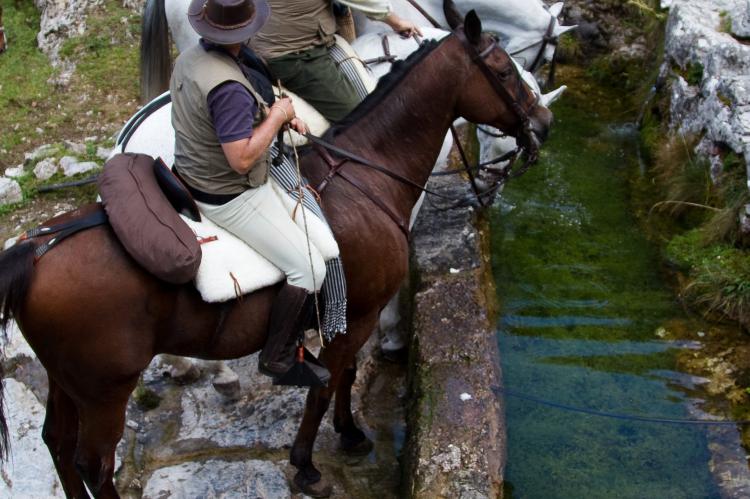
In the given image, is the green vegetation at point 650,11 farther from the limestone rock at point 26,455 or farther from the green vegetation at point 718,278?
the limestone rock at point 26,455

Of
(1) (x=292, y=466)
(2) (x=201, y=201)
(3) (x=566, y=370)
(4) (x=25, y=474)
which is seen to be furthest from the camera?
(3) (x=566, y=370)

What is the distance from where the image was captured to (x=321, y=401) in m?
5.17

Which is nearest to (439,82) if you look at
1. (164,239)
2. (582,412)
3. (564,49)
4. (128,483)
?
(164,239)

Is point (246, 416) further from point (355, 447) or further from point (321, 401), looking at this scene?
point (321, 401)

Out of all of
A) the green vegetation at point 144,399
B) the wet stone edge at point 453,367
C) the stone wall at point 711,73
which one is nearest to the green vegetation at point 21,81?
the green vegetation at point 144,399

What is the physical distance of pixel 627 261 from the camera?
7.42 metres

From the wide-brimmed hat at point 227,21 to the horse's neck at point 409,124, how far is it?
44.8 inches

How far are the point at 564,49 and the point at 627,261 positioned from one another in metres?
4.48

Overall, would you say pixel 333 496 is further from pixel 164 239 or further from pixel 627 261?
pixel 627 261

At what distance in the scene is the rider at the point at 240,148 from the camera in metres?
3.83

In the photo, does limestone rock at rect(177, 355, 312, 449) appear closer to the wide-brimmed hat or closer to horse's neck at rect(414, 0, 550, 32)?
the wide-brimmed hat

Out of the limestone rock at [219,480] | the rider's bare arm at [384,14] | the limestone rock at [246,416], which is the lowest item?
the limestone rock at [246,416]

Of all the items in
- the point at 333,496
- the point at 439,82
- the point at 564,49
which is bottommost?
the point at 333,496

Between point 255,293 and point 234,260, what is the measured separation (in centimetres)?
23
